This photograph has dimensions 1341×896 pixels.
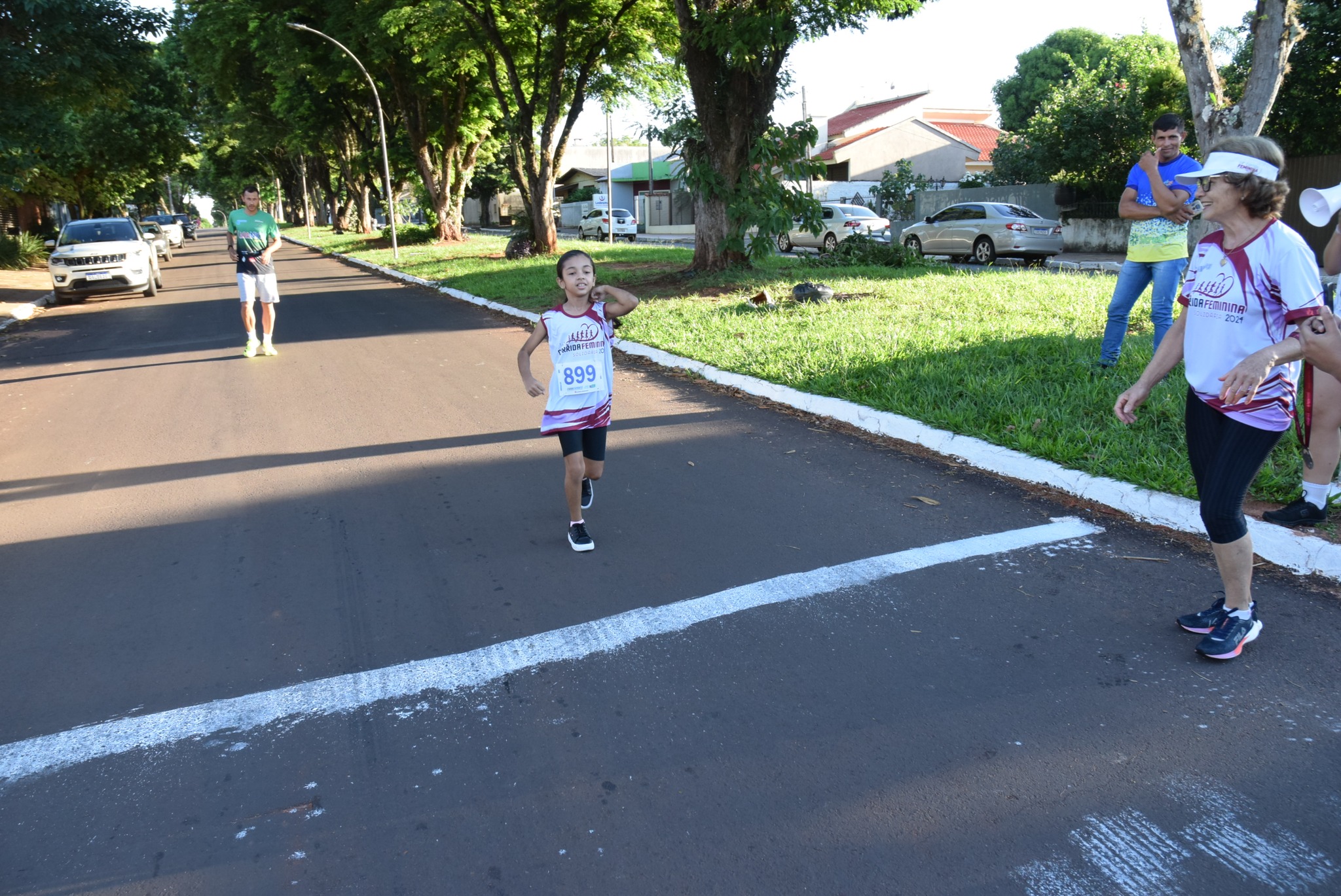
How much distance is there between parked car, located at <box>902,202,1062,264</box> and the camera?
838 inches

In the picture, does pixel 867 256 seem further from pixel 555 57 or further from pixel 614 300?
pixel 614 300

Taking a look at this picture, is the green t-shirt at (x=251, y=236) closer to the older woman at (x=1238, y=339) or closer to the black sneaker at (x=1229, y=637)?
the older woman at (x=1238, y=339)

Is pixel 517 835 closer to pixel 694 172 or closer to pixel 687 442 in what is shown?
pixel 687 442

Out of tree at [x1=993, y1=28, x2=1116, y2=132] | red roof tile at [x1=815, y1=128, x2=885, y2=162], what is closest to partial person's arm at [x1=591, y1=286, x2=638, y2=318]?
red roof tile at [x1=815, y1=128, x2=885, y2=162]

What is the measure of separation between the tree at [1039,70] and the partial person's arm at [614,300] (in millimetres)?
55138

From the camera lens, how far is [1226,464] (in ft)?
11.2

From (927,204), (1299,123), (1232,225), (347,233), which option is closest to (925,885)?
(1232,225)

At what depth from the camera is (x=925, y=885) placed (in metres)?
2.46

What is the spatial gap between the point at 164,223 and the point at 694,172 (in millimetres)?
43659

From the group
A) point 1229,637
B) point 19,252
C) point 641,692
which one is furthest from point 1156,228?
point 19,252

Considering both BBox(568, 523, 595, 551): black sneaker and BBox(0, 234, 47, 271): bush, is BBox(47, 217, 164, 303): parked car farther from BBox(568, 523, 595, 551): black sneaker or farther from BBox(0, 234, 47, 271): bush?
BBox(568, 523, 595, 551): black sneaker

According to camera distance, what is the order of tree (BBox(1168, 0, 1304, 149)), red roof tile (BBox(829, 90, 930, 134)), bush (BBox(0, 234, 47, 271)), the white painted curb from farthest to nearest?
red roof tile (BBox(829, 90, 930, 134))
bush (BBox(0, 234, 47, 271))
tree (BBox(1168, 0, 1304, 149))
the white painted curb

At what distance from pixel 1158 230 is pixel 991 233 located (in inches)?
626

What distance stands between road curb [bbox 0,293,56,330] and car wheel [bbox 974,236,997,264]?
65.3ft
